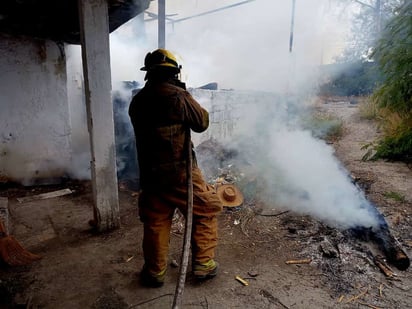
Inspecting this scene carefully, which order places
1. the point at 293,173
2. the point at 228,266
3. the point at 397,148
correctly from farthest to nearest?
the point at 397,148 < the point at 293,173 < the point at 228,266

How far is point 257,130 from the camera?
8.74 metres

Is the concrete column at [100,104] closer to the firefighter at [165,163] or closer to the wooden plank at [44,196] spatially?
the firefighter at [165,163]

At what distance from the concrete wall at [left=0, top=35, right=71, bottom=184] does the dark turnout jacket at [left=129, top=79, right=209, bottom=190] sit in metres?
4.11

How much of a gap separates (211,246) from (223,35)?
543 inches

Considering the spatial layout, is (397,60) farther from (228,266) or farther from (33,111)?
(33,111)

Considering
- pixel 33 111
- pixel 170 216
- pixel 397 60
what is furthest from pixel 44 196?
pixel 397 60

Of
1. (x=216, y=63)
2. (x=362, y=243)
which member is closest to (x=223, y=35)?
(x=216, y=63)

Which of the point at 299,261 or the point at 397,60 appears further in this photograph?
the point at 397,60

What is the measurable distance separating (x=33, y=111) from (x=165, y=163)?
448 cm

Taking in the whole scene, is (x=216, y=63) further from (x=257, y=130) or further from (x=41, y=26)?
(x=41, y=26)

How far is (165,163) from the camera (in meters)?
2.56

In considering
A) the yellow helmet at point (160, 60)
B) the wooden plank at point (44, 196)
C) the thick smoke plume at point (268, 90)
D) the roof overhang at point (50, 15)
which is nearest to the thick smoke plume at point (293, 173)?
the thick smoke plume at point (268, 90)

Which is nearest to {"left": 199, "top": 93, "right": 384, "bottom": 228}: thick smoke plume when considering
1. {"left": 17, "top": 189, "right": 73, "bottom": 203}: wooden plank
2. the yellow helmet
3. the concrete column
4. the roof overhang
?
the concrete column

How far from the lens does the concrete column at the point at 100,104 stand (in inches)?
135
